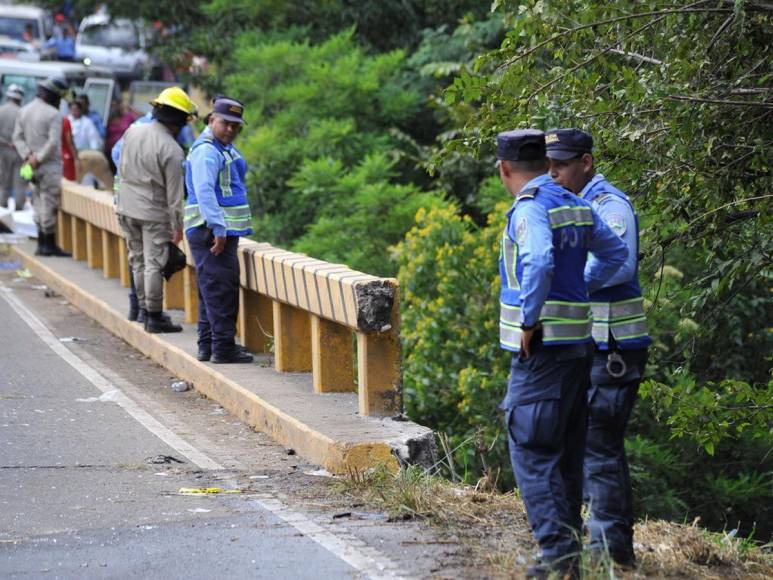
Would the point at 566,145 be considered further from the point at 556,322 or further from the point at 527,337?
the point at 527,337

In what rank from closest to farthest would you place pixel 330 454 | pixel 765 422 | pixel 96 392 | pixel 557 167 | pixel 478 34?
pixel 557 167
pixel 330 454
pixel 765 422
pixel 96 392
pixel 478 34

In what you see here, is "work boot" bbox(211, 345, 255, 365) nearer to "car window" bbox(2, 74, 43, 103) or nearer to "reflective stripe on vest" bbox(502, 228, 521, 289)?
"reflective stripe on vest" bbox(502, 228, 521, 289)

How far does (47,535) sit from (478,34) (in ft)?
44.0

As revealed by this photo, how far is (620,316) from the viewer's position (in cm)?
554

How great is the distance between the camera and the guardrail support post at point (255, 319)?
9938 millimetres

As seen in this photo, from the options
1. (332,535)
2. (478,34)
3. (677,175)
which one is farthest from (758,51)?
(478,34)

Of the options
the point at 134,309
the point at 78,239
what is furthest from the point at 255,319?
the point at 78,239

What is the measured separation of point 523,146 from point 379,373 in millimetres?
2836

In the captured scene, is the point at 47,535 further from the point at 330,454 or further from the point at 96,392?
the point at 96,392

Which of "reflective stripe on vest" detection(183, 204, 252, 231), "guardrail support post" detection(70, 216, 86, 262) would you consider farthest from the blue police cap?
"guardrail support post" detection(70, 216, 86, 262)

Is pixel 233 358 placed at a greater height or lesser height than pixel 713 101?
lesser

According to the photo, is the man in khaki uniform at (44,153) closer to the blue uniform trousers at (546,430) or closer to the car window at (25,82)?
the blue uniform trousers at (546,430)

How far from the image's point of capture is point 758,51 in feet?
24.2

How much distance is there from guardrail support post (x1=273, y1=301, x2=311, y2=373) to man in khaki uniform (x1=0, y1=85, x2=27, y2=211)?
35.4ft
